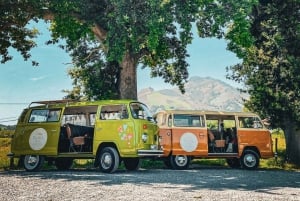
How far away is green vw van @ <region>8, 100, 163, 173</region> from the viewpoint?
1411 cm

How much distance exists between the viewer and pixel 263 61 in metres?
21.3

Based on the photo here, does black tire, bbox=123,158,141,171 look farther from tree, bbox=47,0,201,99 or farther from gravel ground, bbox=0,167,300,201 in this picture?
tree, bbox=47,0,201,99

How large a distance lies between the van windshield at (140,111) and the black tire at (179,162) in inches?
117

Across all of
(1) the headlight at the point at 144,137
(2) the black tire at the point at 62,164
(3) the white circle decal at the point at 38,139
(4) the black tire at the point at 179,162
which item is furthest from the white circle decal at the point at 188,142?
(3) the white circle decal at the point at 38,139

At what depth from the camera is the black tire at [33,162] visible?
1571 centimetres

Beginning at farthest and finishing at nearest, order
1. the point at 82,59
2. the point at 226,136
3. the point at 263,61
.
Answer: the point at 82,59 < the point at 263,61 < the point at 226,136

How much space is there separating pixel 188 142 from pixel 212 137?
1.50m

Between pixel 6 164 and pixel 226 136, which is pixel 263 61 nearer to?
pixel 226 136

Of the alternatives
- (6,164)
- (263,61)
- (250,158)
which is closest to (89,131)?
(6,164)

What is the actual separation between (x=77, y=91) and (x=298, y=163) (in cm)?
1612

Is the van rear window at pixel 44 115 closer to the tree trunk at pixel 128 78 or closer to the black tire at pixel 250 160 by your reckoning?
the tree trunk at pixel 128 78

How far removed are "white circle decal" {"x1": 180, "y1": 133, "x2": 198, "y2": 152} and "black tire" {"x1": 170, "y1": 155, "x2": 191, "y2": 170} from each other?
40cm

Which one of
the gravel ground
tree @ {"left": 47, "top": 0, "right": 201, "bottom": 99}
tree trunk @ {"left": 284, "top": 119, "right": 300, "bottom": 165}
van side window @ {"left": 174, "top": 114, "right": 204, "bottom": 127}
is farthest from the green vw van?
tree trunk @ {"left": 284, "top": 119, "right": 300, "bottom": 165}

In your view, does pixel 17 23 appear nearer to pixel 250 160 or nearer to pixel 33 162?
pixel 33 162
